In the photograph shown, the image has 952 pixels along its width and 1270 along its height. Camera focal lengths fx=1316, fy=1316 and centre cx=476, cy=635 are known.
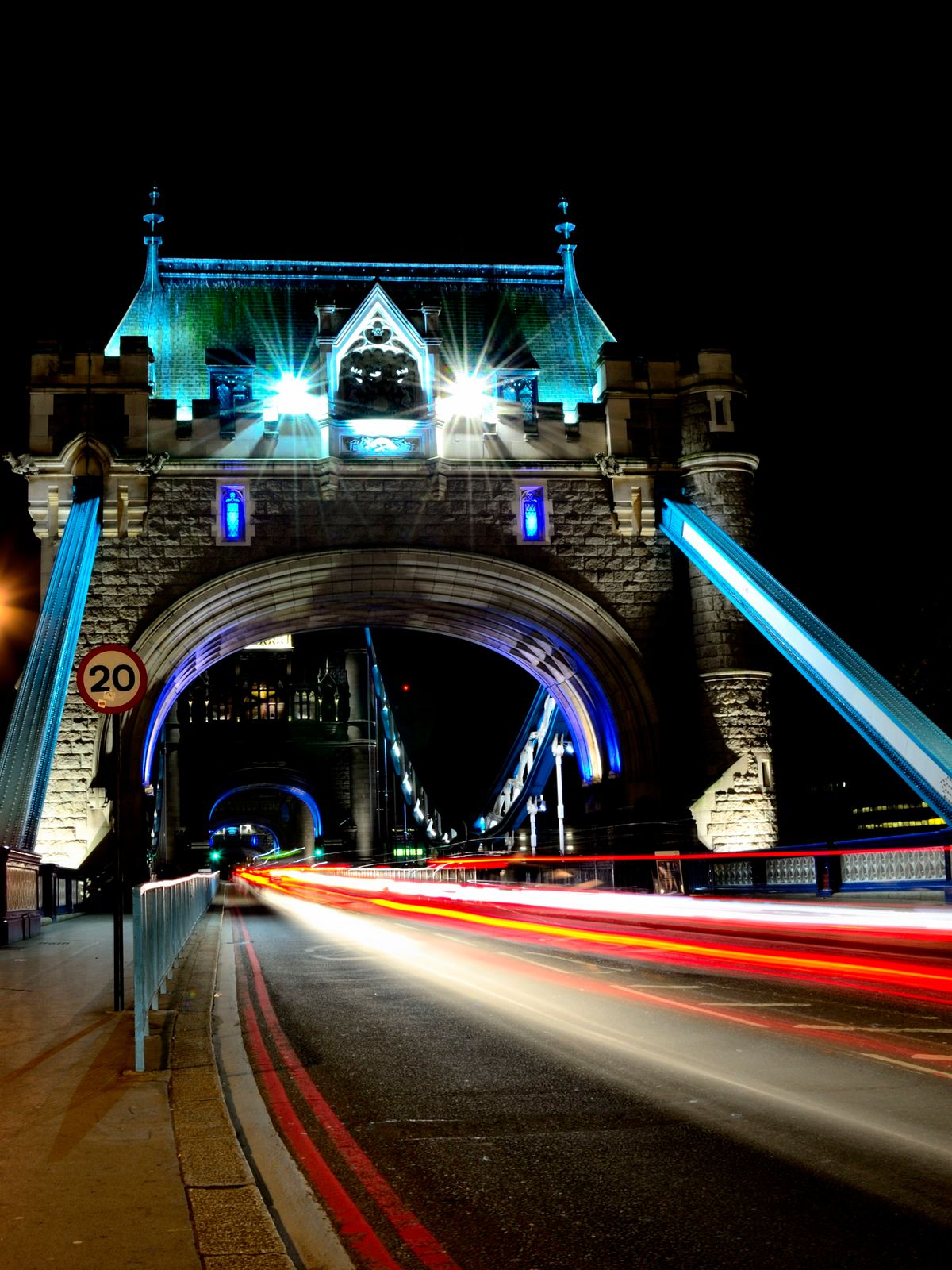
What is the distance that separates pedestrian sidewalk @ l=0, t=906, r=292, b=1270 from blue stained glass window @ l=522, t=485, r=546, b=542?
2038 centimetres

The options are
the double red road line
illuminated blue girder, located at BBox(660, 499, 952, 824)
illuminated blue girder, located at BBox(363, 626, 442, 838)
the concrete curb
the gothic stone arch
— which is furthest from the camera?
illuminated blue girder, located at BBox(363, 626, 442, 838)

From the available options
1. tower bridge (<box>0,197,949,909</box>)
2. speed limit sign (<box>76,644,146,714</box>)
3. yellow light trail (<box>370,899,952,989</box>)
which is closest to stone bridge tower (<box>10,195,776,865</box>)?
tower bridge (<box>0,197,949,909</box>)

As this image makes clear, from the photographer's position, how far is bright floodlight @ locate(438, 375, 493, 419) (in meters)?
28.5

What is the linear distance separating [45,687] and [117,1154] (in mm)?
18738

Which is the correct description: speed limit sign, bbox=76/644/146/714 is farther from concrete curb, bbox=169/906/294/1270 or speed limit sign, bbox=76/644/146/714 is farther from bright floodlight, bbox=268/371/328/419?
bright floodlight, bbox=268/371/328/419

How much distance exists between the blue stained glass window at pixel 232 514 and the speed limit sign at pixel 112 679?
19.8m

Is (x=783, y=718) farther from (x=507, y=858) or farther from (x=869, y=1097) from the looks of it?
(x=869, y=1097)

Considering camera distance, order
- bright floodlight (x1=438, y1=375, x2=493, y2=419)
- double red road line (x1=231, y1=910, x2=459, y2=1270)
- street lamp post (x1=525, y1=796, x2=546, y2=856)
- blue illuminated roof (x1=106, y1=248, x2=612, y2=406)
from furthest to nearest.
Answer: street lamp post (x1=525, y1=796, x2=546, y2=856), blue illuminated roof (x1=106, y1=248, x2=612, y2=406), bright floodlight (x1=438, y1=375, x2=493, y2=419), double red road line (x1=231, y1=910, x2=459, y2=1270)

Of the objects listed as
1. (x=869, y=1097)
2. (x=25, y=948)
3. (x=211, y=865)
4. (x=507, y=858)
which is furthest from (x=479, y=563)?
(x=211, y=865)

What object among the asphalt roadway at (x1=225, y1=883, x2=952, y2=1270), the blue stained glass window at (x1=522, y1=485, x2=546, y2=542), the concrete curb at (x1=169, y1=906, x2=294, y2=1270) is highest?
the blue stained glass window at (x1=522, y1=485, x2=546, y2=542)

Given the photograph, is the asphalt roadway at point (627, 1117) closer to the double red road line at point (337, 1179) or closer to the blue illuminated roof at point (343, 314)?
the double red road line at point (337, 1179)

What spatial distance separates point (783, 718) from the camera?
29047mm

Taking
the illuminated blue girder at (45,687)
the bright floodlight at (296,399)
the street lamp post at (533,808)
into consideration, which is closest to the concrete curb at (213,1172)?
the illuminated blue girder at (45,687)

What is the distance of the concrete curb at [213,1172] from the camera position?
11.6 feet
